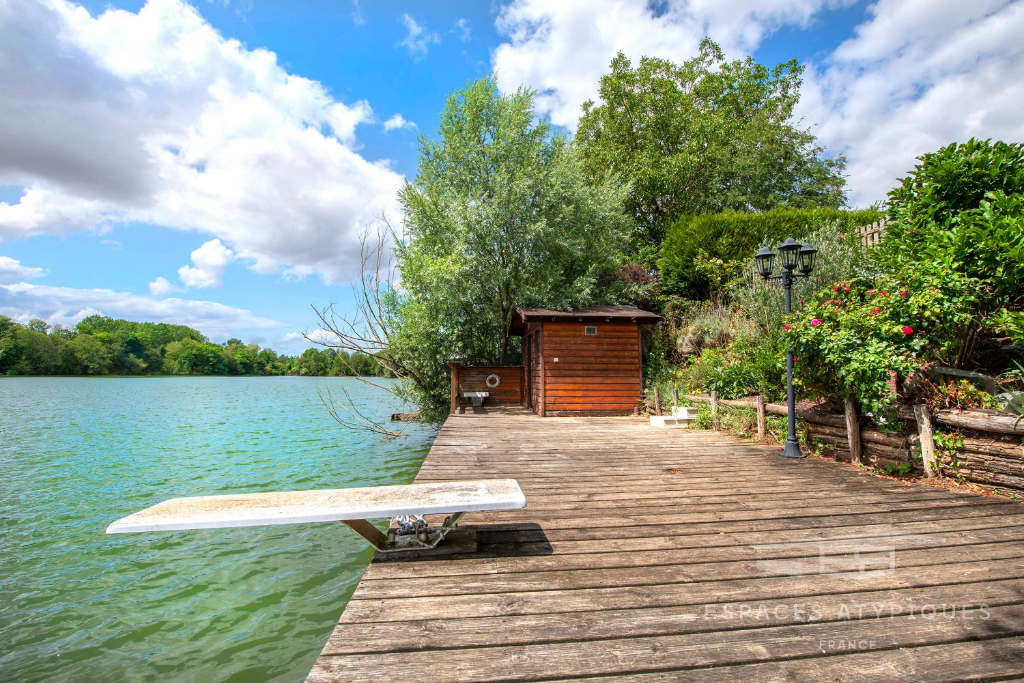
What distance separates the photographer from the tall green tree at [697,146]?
21.6 metres

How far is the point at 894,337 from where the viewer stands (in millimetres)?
5059

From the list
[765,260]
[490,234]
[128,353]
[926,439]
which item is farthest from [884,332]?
[128,353]

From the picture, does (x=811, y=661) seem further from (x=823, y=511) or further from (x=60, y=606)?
(x=60, y=606)

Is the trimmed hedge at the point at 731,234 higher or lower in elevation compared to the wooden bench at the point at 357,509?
higher

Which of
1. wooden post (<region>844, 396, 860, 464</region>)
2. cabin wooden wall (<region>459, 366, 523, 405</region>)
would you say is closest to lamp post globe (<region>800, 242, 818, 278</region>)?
wooden post (<region>844, 396, 860, 464</region>)

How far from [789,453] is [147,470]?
1375cm

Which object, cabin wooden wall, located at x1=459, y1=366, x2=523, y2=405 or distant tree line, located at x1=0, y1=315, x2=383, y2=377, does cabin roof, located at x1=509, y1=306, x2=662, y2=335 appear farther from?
distant tree line, located at x1=0, y1=315, x2=383, y2=377

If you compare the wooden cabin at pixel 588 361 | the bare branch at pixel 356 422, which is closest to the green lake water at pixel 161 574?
the bare branch at pixel 356 422

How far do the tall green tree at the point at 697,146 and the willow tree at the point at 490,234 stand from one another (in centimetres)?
499

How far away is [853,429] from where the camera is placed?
559cm

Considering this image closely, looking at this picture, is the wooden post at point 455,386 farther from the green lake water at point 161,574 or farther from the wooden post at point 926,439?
the wooden post at point 926,439

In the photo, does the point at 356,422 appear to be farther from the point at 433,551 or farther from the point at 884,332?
the point at 884,332

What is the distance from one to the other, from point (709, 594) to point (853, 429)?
Result: 4394mm

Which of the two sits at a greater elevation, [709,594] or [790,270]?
[790,270]
